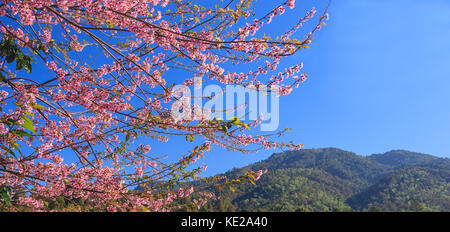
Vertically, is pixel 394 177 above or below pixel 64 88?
above

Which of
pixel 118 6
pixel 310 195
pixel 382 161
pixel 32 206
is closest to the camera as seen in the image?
pixel 118 6

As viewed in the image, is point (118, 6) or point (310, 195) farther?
point (310, 195)

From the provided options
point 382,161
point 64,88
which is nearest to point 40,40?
point 64,88
